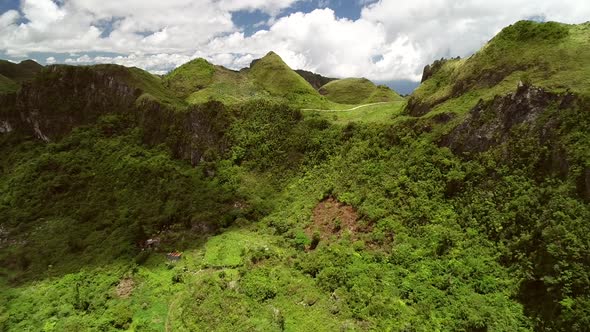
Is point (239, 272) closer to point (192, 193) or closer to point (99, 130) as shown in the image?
point (192, 193)

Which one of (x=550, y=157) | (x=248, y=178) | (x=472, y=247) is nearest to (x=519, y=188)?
(x=550, y=157)

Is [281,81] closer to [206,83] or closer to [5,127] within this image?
[206,83]

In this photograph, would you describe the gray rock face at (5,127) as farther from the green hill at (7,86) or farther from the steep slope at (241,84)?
the steep slope at (241,84)

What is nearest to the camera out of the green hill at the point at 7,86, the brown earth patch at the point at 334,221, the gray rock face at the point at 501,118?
the gray rock face at the point at 501,118

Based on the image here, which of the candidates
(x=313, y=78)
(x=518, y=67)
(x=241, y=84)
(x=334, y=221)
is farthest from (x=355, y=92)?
(x=334, y=221)

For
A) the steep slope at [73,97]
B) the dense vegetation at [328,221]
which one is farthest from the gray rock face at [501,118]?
the steep slope at [73,97]

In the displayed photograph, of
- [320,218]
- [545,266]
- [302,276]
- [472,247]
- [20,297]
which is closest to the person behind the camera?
[545,266]
